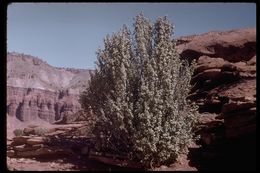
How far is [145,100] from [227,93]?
456 centimetres

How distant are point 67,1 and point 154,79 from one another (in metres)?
6.40

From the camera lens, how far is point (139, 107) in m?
14.0

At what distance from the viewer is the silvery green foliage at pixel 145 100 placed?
13883 mm

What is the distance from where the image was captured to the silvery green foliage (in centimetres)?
1388

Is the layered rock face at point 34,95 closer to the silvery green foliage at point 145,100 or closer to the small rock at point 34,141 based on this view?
the small rock at point 34,141

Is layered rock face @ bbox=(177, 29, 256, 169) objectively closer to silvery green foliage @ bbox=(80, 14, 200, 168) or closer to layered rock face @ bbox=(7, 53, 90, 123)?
silvery green foliage @ bbox=(80, 14, 200, 168)

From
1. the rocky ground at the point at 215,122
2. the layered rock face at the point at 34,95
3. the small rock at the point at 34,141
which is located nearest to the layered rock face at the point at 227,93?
the rocky ground at the point at 215,122

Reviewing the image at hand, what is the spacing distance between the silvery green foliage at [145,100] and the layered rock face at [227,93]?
4.25ft

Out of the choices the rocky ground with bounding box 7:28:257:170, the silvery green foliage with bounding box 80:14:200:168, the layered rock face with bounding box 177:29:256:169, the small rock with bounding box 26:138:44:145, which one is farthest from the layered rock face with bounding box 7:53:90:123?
the silvery green foliage with bounding box 80:14:200:168

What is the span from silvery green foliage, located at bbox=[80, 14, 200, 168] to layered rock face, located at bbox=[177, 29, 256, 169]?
1294 mm

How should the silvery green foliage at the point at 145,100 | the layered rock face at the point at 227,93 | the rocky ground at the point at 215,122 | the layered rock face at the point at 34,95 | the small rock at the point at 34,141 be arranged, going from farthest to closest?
the layered rock face at the point at 34,95, the small rock at the point at 34,141, the silvery green foliage at the point at 145,100, the rocky ground at the point at 215,122, the layered rock face at the point at 227,93

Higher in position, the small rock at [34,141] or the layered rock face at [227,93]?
the layered rock face at [227,93]

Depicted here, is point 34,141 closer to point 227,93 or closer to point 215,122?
point 215,122
